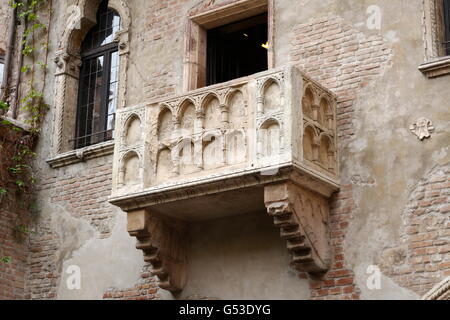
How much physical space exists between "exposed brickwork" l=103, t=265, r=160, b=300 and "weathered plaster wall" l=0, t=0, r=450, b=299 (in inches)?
0.6

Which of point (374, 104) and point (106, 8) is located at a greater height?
point (106, 8)

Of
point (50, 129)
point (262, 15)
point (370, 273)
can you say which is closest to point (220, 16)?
point (262, 15)

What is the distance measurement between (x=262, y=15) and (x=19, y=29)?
4.18m

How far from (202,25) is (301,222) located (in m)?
3.61

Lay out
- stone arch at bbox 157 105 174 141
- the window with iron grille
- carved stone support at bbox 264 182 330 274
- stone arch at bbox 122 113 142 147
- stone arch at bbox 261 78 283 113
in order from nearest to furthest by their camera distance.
→ carved stone support at bbox 264 182 330 274 < stone arch at bbox 261 78 283 113 < stone arch at bbox 157 105 174 141 < stone arch at bbox 122 113 142 147 < the window with iron grille

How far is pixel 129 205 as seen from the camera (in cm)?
1045

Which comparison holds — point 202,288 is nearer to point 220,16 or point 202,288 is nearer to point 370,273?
point 370,273

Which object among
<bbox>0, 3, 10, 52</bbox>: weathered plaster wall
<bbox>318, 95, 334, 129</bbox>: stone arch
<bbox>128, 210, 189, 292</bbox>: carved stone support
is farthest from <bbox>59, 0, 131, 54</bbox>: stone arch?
<bbox>318, 95, 334, 129</bbox>: stone arch

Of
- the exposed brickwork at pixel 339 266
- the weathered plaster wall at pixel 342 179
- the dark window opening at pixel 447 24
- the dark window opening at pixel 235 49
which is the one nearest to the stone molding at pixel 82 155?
the weathered plaster wall at pixel 342 179

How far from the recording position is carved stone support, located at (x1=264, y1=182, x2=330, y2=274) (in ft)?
30.9

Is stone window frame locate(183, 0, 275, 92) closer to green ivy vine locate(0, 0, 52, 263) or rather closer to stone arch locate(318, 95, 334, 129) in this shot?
stone arch locate(318, 95, 334, 129)

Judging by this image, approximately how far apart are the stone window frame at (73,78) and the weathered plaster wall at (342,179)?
159 mm

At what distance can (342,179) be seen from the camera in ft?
32.8

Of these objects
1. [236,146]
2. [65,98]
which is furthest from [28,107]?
[236,146]
